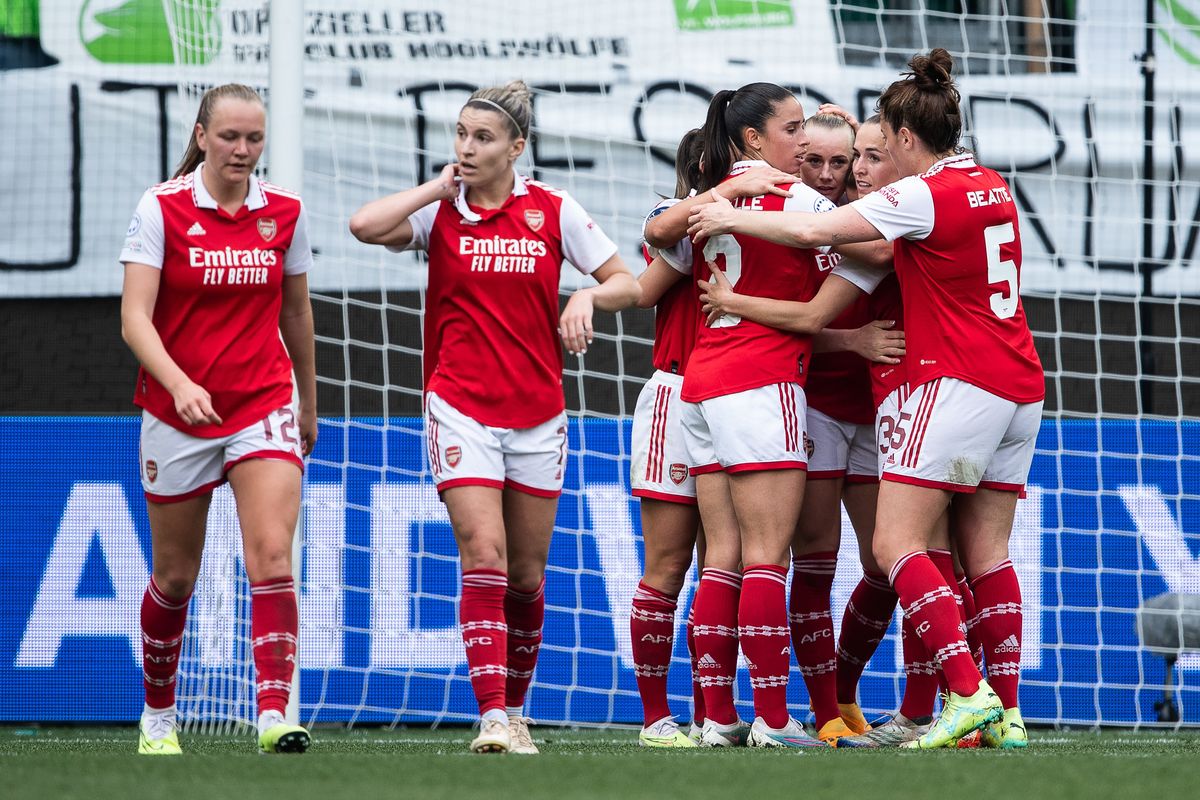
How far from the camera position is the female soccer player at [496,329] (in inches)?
178

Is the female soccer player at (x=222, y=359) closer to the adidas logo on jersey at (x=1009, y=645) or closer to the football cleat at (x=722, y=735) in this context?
the football cleat at (x=722, y=735)

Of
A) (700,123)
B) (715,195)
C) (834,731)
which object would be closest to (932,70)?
(715,195)

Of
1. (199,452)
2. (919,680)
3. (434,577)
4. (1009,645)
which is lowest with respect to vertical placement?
(919,680)

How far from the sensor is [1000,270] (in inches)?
180

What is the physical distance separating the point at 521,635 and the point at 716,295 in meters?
1.25

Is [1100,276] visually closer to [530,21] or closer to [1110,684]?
[1110,684]

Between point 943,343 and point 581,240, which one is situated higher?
point 581,240

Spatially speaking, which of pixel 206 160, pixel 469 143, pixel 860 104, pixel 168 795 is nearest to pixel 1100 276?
pixel 860 104

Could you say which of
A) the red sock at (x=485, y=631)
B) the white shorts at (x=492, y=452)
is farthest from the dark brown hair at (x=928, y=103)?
the red sock at (x=485, y=631)

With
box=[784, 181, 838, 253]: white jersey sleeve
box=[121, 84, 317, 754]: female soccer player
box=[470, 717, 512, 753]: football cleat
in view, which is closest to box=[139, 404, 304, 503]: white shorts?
box=[121, 84, 317, 754]: female soccer player

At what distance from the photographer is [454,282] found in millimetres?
4637

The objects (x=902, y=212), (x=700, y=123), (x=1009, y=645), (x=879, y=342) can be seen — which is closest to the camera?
(x=902, y=212)

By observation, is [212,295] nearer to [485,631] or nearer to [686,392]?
[485,631]

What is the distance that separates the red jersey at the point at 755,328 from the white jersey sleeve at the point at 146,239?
1635 millimetres
